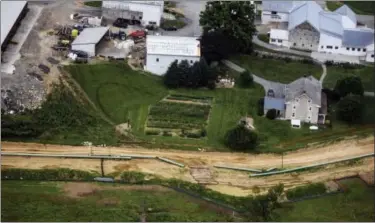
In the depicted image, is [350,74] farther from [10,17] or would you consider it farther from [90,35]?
[10,17]

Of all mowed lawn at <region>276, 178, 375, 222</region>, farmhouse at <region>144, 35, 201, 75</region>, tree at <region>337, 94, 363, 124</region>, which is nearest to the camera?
mowed lawn at <region>276, 178, 375, 222</region>

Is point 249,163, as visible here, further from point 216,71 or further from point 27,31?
point 27,31

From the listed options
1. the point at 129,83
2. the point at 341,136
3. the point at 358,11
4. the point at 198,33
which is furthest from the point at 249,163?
the point at 358,11

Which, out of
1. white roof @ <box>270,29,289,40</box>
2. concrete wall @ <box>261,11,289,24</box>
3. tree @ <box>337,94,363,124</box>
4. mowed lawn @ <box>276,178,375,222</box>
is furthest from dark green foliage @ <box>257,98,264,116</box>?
concrete wall @ <box>261,11,289,24</box>

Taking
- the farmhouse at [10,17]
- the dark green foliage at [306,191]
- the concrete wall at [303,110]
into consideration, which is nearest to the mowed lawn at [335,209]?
the dark green foliage at [306,191]

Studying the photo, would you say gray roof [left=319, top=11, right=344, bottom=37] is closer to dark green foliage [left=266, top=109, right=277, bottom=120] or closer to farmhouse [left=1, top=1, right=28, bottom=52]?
dark green foliage [left=266, top=109, right=277, bottom=120]

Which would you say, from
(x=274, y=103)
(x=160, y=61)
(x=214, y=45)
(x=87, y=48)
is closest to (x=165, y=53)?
(x=160, y=61)

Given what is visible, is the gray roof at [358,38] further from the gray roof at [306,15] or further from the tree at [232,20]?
the tree at [232,20]
